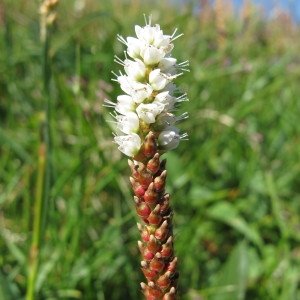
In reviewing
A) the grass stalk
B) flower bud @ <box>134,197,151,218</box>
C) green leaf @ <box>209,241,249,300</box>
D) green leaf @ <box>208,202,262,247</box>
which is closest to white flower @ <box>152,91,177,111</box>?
flower bud @ <box>134,197,151,218</box>

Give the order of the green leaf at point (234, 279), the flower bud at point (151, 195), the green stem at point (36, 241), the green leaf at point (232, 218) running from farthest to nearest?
the green leaf at point (232, 218) → the green leaf at point (234, 279) → the green stem at point (36, 241) → the flower bud at point (151, 195)

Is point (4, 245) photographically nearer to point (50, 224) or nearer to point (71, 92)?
point (50, 224)

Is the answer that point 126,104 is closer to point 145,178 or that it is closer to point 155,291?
point 145,178

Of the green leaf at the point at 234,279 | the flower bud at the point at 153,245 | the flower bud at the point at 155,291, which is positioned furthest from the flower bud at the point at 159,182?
the green leaf at the point at 234,279

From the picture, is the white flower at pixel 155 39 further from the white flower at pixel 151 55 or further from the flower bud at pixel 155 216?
the flower bud at pixel 155 216

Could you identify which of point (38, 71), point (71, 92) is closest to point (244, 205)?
point (71, 92)

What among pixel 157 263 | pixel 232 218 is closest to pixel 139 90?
pixel 157 263
